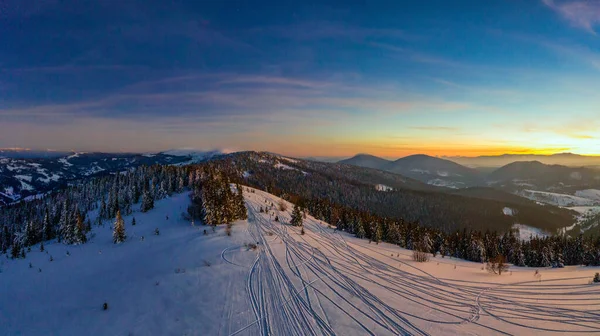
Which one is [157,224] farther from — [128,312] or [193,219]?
[128,312]

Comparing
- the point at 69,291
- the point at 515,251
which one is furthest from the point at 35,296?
the point at 515,251

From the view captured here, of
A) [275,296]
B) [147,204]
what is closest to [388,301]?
[275,296]

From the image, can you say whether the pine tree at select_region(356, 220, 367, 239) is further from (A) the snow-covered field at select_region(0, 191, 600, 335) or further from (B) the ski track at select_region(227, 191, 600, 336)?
(B) the ski track at select_region(227, 191, 600, 336)

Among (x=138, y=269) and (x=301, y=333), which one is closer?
(x=301, y=333)

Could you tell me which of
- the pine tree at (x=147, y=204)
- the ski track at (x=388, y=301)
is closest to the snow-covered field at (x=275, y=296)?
the ski track at (x=388, y=301)

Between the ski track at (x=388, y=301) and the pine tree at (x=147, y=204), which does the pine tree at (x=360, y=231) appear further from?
the pine tree at (x=147, y=204)

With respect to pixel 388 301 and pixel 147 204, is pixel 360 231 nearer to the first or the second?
pixel 388 301
